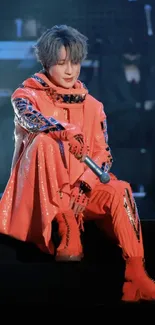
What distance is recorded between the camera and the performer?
1777 millimetres

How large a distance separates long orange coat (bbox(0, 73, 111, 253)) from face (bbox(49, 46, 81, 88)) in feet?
0.07

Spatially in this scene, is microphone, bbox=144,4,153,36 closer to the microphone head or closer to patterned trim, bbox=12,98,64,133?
patterned trim, bbox=12,98,64,133

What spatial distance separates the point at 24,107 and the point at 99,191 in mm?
325

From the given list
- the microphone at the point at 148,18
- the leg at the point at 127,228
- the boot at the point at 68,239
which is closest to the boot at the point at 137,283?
the leg at the point at 127,228

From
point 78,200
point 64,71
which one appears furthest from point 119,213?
point 64,71

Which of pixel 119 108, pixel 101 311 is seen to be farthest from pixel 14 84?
pixel 101 311

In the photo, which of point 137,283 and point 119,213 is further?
point 119,213

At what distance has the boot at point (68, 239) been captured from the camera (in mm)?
1779

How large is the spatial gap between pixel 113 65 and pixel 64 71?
1.34 m

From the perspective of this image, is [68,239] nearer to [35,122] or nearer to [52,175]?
[52,175]

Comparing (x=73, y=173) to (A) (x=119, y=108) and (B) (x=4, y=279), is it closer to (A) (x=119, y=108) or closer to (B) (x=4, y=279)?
(B) (x=4, y=279)

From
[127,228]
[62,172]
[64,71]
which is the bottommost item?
[127,228]

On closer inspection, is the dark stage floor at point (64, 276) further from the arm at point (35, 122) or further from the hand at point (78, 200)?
the arm at point (35, 122)

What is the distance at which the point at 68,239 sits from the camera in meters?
1.82
